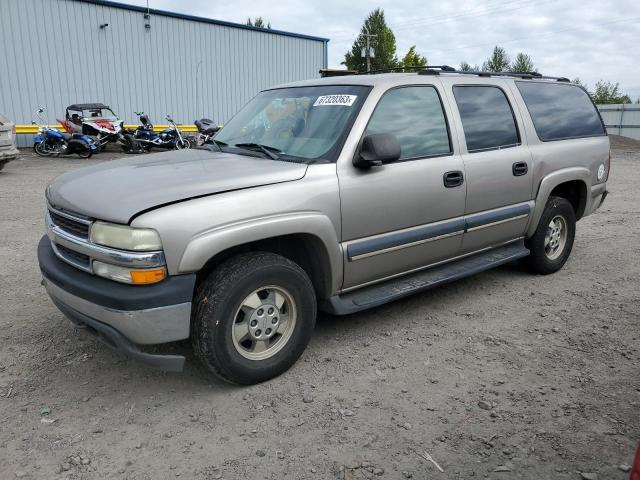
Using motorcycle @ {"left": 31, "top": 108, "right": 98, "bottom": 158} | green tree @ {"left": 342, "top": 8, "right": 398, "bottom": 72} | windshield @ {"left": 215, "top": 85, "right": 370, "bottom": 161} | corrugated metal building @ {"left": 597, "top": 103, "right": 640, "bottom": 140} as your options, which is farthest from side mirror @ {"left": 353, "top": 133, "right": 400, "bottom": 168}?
green tree @ {"left": 342, "top": 8, "right": 398, "bottom": 72}

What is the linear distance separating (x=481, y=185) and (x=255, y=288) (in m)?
2.14

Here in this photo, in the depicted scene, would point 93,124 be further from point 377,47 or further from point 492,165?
point 377,47

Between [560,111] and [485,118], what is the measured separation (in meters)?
1.24

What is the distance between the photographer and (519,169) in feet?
15.2

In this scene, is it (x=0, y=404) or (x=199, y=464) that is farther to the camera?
(x=0, y=404)

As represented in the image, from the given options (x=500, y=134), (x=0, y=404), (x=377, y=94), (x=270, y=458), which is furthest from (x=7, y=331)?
(x=500, y=134)

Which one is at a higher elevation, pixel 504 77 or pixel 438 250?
pixel 504 77

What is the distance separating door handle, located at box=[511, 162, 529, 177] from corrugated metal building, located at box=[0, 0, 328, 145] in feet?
58.7

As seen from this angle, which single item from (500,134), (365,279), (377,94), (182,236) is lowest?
(365,279)

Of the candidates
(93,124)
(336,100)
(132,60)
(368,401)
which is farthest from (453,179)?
(132,60)

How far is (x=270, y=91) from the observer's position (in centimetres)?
455

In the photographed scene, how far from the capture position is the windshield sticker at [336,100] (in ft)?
12.3

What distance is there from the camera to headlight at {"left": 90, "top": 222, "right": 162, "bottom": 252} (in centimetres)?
275

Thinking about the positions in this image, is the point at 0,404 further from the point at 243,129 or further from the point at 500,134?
the point at 500,134
